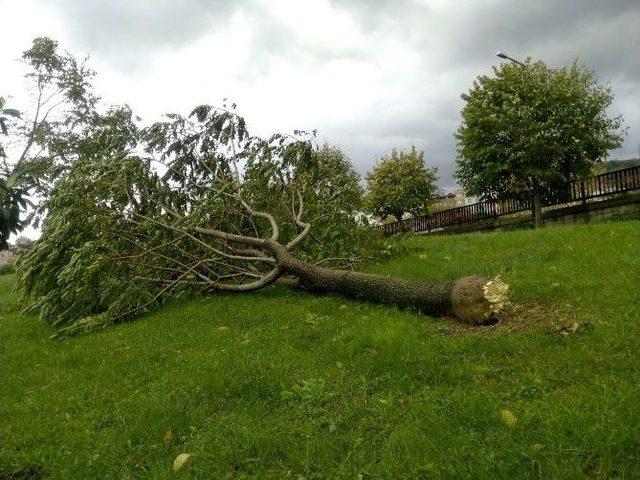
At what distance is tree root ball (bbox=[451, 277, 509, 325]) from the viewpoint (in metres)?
4.88

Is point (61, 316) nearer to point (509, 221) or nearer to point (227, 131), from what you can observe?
point (227, 131)

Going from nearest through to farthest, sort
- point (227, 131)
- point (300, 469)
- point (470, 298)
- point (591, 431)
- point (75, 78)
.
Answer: point (591, 431), point (300, 469), point (470, 298), point (227, 131), point (75, 78)

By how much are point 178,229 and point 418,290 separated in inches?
149

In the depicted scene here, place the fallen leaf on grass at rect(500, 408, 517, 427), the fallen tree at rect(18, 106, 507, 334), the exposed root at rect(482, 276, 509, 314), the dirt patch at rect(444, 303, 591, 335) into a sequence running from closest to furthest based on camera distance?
the fallen leaf on grass at rect(500, 408, 517, 427), the dirt patch at rect(444, 303, 591, 335), the exposed root at rect(482, 276, 509, 314), the fallen tree at rect(18, 106, 507, 334)

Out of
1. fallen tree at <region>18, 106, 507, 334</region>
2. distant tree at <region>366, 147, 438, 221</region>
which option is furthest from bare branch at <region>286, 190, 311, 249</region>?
distant tree at <region>366, 147, 438, 221</region>

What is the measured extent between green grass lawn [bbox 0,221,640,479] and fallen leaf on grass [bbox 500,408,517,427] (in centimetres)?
1

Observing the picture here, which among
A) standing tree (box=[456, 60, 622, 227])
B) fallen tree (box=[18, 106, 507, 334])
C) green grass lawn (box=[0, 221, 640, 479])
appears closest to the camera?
green grass lawn (box=[0, 221, 640, 479])

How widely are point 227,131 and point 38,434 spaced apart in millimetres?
6865

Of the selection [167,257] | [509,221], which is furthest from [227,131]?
[509,221]

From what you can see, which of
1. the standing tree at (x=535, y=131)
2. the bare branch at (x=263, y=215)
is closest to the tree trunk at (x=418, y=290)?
the bare branch at (x=263, y=215)

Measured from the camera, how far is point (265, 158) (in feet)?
29.1

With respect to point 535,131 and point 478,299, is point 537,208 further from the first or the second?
point 478,299

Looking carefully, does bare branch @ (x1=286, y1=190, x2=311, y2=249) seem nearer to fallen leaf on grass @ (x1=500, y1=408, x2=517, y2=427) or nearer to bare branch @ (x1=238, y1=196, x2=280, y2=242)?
bare branch @ (x1=238, y1=196, x2=280, y2=242)

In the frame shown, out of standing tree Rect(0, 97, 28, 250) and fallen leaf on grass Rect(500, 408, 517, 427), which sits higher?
standing tree Rect(0, 97, 28, 250)
